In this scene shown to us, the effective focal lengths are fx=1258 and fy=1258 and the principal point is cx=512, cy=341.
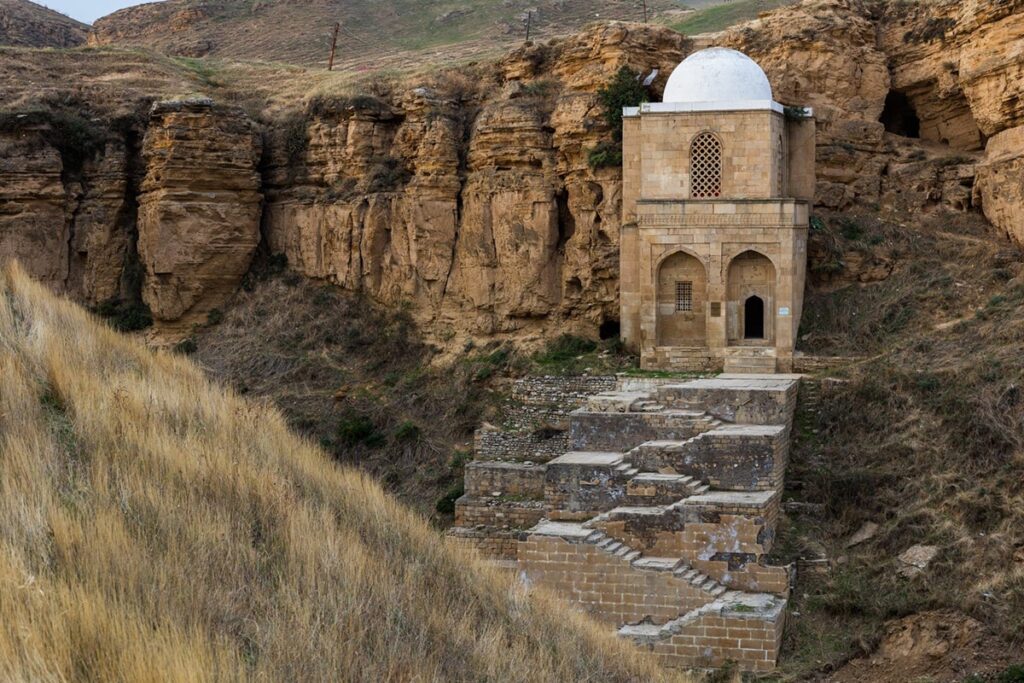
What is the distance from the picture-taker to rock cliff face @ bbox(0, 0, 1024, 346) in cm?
2594

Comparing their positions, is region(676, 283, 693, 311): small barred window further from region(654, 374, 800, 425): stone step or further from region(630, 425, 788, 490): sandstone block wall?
region(630, 425, 788, 490): sandstone block wall

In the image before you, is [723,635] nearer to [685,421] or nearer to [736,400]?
[685,421]

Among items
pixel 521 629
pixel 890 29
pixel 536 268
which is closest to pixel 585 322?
pixel 536 268

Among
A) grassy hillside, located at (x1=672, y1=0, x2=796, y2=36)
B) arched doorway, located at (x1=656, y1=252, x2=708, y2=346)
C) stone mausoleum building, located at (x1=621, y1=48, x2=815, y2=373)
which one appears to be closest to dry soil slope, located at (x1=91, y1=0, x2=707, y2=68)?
grassy hillside, located at (x1=672, y1=0, x2=796, y2=36)

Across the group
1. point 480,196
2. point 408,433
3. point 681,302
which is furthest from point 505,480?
point 480,196

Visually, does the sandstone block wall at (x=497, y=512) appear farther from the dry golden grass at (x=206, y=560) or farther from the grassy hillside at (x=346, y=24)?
the grassy hillside at (x=346, y=24)

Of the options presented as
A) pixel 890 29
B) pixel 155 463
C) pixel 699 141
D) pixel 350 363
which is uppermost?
pixel 890 29

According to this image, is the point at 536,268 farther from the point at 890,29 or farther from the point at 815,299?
the point at 890,29

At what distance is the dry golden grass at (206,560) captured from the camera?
501 centimetres

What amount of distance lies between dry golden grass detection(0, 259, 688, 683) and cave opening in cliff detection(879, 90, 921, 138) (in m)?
22.2

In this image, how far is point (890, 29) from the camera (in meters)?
27.7

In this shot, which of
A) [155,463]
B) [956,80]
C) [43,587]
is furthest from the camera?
[956,80]

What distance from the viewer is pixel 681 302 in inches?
934

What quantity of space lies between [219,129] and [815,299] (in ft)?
48.4
